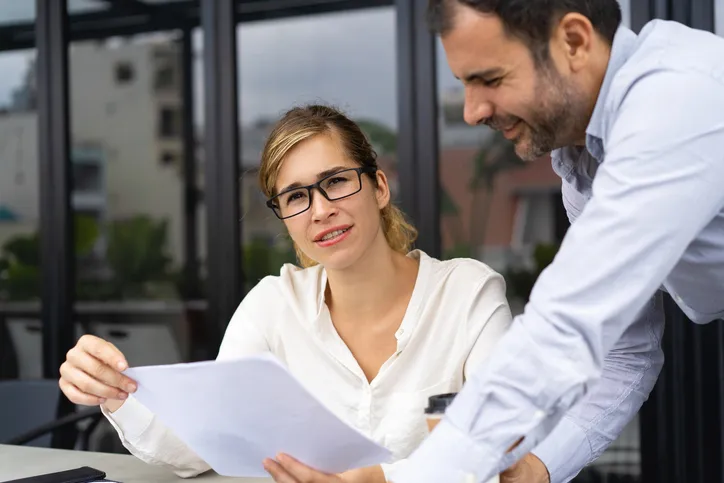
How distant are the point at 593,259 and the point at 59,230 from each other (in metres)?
2.78

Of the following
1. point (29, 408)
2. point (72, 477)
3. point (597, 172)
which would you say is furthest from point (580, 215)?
point (29, 408)

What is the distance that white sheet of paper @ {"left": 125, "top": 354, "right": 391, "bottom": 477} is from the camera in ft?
3.85

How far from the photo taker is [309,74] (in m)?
6.39

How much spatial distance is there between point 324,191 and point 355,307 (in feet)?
0.95

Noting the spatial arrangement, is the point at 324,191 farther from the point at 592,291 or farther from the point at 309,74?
the point at 309,74

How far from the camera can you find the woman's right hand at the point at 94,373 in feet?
4.94

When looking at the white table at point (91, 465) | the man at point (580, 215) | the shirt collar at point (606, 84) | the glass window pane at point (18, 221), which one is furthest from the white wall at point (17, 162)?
the shirt collar at point (606, 84)

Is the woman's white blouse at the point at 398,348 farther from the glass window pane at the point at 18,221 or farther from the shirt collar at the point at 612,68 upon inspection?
the glass window pane at the point at 18,221

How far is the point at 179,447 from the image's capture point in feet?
5.50

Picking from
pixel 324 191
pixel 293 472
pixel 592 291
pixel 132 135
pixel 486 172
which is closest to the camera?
pixel 592 291

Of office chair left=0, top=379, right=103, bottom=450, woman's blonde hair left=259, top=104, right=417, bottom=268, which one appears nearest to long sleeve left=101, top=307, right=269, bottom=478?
woman's blonde hair left=259, top=104, right=417, bottom=268

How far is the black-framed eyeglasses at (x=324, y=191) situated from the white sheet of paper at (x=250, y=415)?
1.97ft

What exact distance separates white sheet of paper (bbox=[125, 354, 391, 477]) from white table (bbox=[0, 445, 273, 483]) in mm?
273

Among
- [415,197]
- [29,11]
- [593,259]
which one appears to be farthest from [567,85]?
[29,11]
